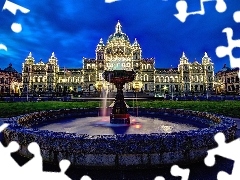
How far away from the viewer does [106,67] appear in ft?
294

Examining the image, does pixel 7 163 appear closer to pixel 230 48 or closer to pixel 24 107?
pixel 230 48

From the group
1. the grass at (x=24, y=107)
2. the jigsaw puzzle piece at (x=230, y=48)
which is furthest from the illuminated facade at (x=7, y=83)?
the jigsaw puzzle piece at (x=230, y=48)

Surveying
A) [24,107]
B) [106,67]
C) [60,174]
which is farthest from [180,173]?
[106,67]

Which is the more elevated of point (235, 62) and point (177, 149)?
point (235, 62)

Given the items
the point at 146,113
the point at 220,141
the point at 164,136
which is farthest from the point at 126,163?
the point at 146,113

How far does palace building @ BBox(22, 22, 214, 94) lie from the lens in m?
90.9

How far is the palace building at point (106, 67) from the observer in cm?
9094

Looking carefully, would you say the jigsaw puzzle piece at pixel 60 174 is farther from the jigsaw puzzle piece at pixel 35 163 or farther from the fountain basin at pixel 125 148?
the fountain basin at pixel 125 148

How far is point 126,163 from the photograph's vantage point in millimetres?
4988

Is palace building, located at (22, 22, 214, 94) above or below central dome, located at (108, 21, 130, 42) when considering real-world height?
below

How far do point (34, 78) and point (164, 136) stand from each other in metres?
98.2

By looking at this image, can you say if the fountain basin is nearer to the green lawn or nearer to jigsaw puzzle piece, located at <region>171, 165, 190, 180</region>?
jigsaw puzzle piece, located at <region>171, 165, 190, 180</region>

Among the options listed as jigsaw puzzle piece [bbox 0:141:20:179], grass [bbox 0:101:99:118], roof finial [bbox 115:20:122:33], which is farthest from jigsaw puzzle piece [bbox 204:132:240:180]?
roof finial [bbox 115:20:122:33]

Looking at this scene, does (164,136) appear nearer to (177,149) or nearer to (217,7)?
(177,149)
